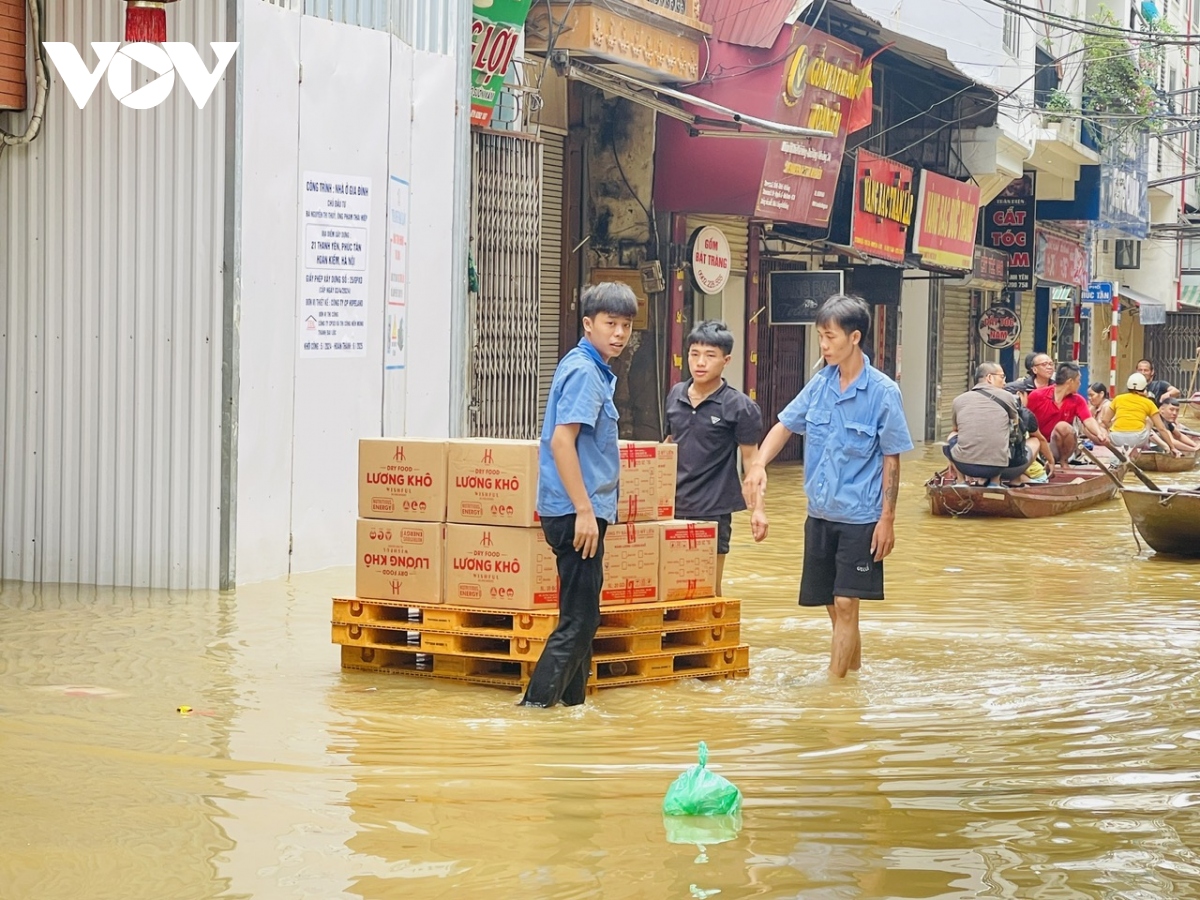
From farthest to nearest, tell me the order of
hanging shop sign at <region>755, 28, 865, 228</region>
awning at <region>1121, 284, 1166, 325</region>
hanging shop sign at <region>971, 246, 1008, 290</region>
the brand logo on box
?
awning at <region>1121, 284, 1166, 325</region> < hanging shop sign at <region>971, 246, 1008, 290</region> < hanging shop sign at <region>755, 28, 865, 228</region> < the brand logo on box

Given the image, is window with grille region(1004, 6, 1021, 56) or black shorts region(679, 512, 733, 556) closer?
black shorts region(679, 512, 733, 556)

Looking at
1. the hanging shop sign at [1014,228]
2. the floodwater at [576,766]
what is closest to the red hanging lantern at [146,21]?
the floodwater at [576,766]

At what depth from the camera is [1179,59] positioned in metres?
51.2

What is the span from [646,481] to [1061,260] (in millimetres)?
32235

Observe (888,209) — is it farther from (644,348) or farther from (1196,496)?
(1196,496)

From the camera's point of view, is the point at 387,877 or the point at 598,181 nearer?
the point at 387,877

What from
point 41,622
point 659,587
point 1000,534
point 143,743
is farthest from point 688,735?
point 1000,534

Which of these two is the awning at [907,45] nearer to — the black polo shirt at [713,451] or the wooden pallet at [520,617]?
the black polo shirt at [713,451]

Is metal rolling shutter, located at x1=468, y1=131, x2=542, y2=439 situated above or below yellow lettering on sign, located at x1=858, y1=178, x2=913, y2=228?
below

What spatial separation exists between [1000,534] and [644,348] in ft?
16.5

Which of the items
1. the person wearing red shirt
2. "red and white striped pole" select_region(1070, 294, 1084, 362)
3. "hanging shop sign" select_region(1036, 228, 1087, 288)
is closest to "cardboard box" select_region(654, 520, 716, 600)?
the person wearing red shirt

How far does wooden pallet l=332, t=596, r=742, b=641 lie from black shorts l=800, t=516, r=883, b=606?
1.28ft

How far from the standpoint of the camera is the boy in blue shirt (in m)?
6.77

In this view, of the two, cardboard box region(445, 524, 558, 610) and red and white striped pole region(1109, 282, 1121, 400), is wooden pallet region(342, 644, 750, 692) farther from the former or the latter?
red and white striped pole region(1109, 282, 1121, 400)
